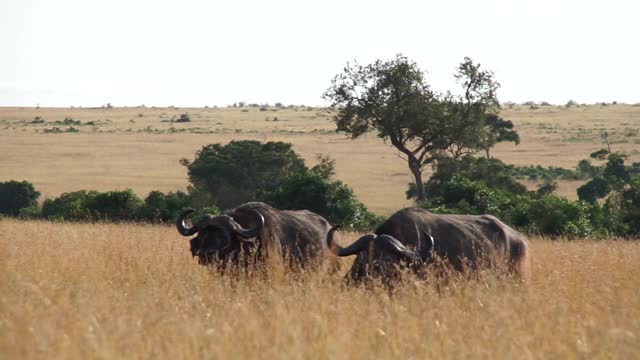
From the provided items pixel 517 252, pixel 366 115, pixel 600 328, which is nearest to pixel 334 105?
pixel 366 115

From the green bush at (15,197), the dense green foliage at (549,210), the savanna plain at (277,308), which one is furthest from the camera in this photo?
the green bush at (15,197)

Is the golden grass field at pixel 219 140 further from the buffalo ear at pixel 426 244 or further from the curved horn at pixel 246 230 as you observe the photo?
the buffalo ear at pixel 426 244

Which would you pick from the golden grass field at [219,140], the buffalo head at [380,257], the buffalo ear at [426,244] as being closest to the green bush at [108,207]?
the buffalo ear at [426,244]

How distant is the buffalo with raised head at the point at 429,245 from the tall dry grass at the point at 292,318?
494 mm

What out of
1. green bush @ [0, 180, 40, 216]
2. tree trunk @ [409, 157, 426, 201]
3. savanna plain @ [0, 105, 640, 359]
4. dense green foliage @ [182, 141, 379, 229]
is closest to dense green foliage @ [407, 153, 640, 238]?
savanna plain @ [0, 105, 640, 359]

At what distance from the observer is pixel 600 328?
29.3 feet

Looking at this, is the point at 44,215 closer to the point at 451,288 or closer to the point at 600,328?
the point at 451,288

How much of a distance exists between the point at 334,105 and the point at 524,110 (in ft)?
346

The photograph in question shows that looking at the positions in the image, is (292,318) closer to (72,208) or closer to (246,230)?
(246,230)

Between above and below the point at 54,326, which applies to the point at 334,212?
below

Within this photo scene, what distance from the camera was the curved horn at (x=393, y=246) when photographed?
40.1 ft

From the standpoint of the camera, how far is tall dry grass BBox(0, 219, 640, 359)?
7.62 metres

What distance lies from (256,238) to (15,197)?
3101cm

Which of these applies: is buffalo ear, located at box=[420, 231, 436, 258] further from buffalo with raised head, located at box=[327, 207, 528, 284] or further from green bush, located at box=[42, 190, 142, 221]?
green bush, located at box=[42, 190, 142, 221]
